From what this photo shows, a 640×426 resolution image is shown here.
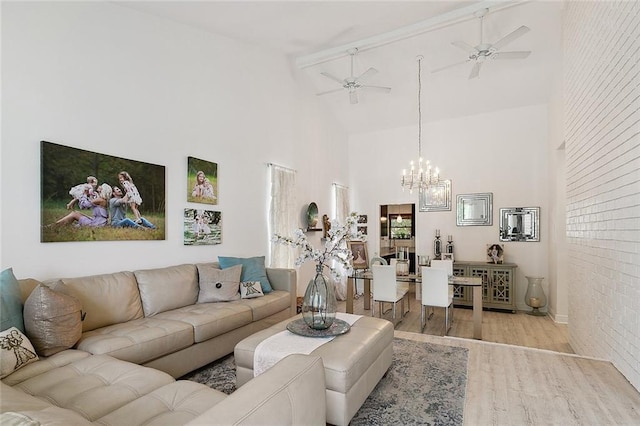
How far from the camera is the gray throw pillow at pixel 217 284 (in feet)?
11.8

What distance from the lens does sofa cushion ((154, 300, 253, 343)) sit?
2910 mm

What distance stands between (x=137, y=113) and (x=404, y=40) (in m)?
3.68

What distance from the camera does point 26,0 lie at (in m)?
2.61

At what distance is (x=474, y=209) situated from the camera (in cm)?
632

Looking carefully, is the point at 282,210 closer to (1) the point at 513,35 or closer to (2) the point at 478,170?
(1) the point at 513,35

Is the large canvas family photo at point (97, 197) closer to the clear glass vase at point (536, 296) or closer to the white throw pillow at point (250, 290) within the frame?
the white throw pillow at point (250, 290)

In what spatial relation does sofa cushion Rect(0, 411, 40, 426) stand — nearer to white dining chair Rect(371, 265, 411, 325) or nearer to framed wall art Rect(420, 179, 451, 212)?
white dining chair Rect(371, 265, 411, 325)

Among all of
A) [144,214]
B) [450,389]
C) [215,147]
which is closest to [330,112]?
[215,147]

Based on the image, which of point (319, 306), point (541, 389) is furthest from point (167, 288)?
point (541, 389)

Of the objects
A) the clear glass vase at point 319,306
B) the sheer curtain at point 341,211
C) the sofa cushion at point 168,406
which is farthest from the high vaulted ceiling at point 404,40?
the sofa cushion at point 168,406

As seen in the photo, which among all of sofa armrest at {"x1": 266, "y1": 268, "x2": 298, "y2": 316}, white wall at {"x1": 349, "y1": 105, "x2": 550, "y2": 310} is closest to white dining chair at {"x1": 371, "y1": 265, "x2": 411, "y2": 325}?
sofa armrest at {"x1": 266, "y1": 268, "x2": 298, "y2": 316}

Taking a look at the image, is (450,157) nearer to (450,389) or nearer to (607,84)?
(607,84)

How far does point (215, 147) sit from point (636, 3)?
413cm

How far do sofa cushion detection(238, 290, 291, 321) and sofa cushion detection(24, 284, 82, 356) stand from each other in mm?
1623
